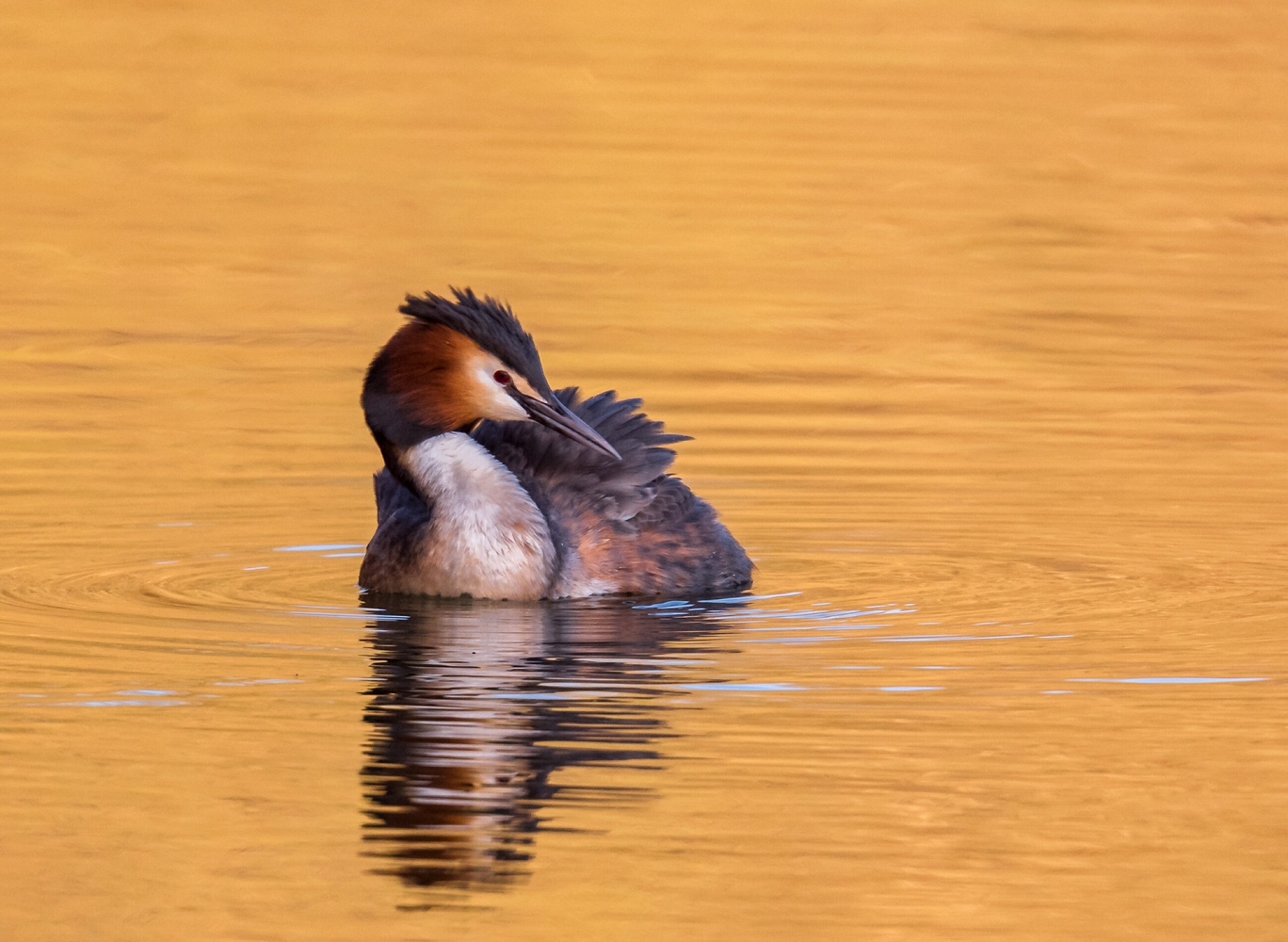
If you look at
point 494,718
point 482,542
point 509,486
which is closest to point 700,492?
point 509,486

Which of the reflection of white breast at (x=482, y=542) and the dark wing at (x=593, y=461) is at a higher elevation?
the dark wing at (x=593, y=461)

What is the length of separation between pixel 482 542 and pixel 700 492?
2.40 metres

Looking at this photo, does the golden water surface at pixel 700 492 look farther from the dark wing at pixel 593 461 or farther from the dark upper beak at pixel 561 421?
the dark upper beak at pixel 561 421

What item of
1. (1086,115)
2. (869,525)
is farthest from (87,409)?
(1086,115)

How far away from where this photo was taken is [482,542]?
476 inches

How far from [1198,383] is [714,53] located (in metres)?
16.7

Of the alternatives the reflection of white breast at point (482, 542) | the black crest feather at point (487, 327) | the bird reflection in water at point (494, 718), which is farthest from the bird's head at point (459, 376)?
the bird reflection in water at point (494, 718)

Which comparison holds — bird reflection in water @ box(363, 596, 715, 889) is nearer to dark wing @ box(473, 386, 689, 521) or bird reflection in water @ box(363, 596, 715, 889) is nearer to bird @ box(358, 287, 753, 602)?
bird @ box(358, 287, 753, 602)

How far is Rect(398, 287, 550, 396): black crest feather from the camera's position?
1205cm

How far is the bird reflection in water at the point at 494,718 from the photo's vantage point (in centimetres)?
841

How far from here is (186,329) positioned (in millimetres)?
18812

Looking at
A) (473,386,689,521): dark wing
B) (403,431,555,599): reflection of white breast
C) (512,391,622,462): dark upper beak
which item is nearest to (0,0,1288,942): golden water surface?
(403,431,555,599): reflection of white breast

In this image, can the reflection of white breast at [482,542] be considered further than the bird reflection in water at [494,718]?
Yes

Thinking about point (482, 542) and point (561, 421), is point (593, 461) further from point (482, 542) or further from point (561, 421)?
point (482, 542)
